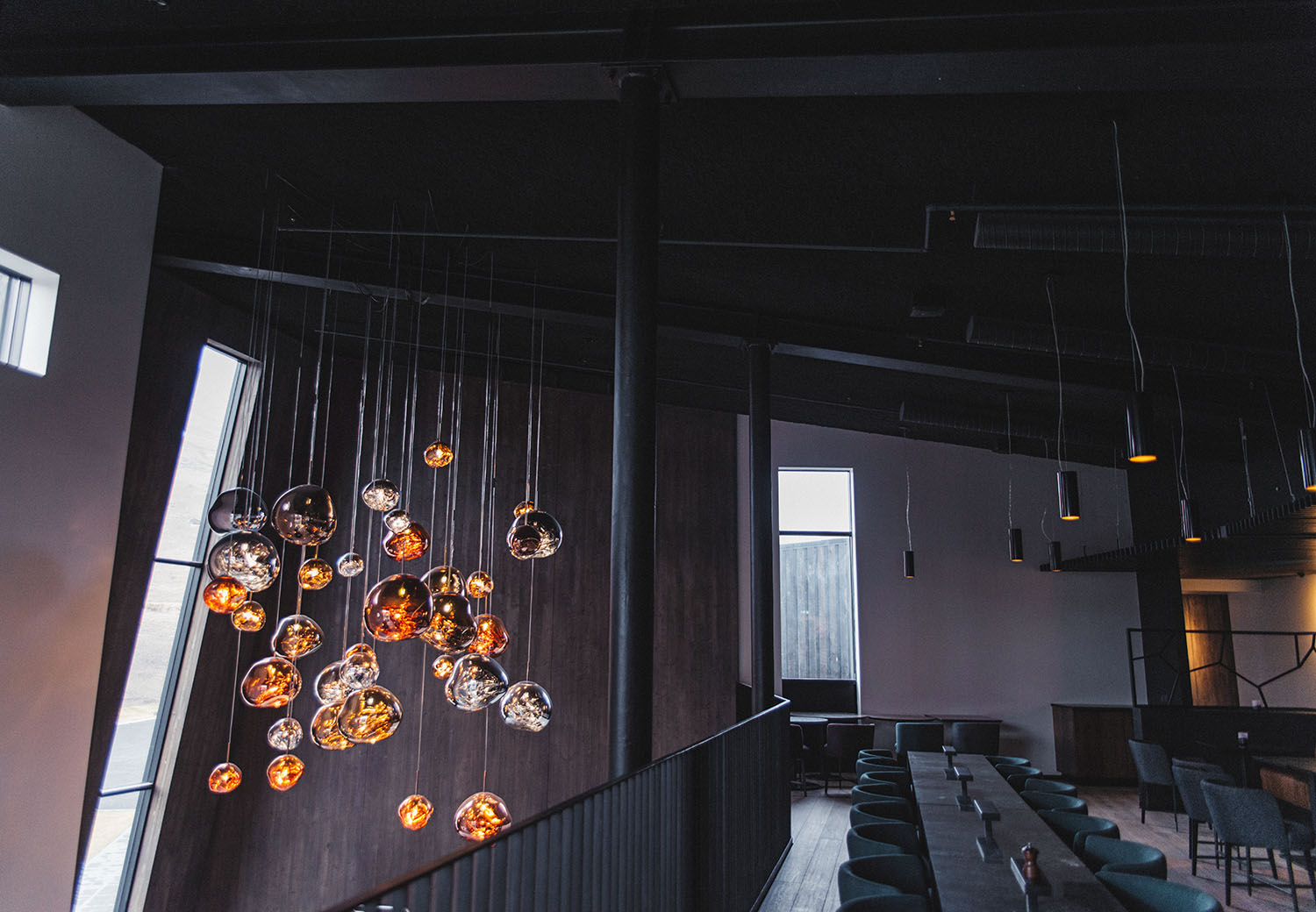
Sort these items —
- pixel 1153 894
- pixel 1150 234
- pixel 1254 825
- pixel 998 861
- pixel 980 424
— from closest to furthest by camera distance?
pixel 1153 894, pixel 998 861, pixel 1150 234, pixel 1254 825, pixel 980 424

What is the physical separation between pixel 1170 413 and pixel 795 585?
5704 millimetres

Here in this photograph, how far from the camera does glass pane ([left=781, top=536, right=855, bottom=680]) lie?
1315 centimetres

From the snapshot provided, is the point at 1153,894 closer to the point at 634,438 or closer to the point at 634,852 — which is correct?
the point at 634,852

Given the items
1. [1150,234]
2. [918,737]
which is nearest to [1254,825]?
[1150,234]

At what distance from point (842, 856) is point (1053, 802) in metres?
2.33

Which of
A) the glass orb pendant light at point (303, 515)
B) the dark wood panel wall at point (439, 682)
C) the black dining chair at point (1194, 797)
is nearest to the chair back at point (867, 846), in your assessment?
the glass orb pendant light at point (303, 515)

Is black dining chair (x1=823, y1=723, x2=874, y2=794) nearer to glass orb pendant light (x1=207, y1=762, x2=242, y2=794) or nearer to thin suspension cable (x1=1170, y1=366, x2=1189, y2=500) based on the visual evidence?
thin suspension cable (x1=1170, y1=366, x2=1189, y2=500)

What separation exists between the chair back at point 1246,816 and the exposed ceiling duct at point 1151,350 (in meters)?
3.28

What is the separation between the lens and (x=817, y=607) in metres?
13.3

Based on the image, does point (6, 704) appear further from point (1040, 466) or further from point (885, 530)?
point (1040, 466)

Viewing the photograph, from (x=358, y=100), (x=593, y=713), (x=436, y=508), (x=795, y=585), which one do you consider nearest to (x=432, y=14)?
(x=358, y=100)

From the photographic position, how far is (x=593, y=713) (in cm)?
1034

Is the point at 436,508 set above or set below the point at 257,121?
below

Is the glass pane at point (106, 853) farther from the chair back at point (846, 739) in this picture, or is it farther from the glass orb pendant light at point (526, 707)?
the chair back at point (846, 739)
